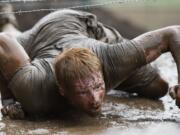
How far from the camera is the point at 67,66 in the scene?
12.9 ft

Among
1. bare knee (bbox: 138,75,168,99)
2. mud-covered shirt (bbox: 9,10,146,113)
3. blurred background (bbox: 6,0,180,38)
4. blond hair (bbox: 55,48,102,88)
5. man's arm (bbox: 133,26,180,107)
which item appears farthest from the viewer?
blurred background (bbox: 6,0,180,38)

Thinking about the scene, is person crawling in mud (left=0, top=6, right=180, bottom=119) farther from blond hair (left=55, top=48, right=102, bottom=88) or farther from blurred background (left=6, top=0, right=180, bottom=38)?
blurred background (left=6, top=0, right=180, bottom=38)

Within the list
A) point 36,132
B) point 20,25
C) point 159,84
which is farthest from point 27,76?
point 20,25

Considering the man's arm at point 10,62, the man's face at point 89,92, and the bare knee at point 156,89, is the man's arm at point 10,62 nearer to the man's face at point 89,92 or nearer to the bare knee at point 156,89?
the man's face at point 89,92

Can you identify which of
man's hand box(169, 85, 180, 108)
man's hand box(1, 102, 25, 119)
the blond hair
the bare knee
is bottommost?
the bare knee

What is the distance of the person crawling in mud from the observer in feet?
13.0

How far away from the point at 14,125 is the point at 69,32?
0.96 metres

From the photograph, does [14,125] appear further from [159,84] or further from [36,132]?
[159,84]

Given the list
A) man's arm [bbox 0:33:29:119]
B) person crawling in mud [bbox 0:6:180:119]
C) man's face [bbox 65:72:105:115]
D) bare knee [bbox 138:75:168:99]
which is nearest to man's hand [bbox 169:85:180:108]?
person crawling in mud [bbox 0:6:180:119]

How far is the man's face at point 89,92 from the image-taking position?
3957 mm

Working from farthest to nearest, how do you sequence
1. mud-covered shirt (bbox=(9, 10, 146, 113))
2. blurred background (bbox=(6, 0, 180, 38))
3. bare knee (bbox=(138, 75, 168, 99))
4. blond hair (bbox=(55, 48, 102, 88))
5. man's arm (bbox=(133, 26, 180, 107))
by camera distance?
blurred background (bbox=(6, 0, 180, 38)) < bare knee (bbox=(138, 75, 168, 99)) < man's arm (bbox=(133, 26, 180, 107)) < mud-covered shirt (bbox=(9, 10, 146, 113)) < blond hair (bbox=(55, 48, 102, 88))

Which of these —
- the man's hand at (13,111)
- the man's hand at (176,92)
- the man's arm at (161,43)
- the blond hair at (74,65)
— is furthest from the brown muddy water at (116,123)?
the blond hair at (74,65)

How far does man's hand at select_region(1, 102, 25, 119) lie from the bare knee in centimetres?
125

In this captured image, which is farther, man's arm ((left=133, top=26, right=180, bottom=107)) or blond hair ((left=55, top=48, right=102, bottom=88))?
man's arm ((left=133, top=26, right=180, bottom=107))
